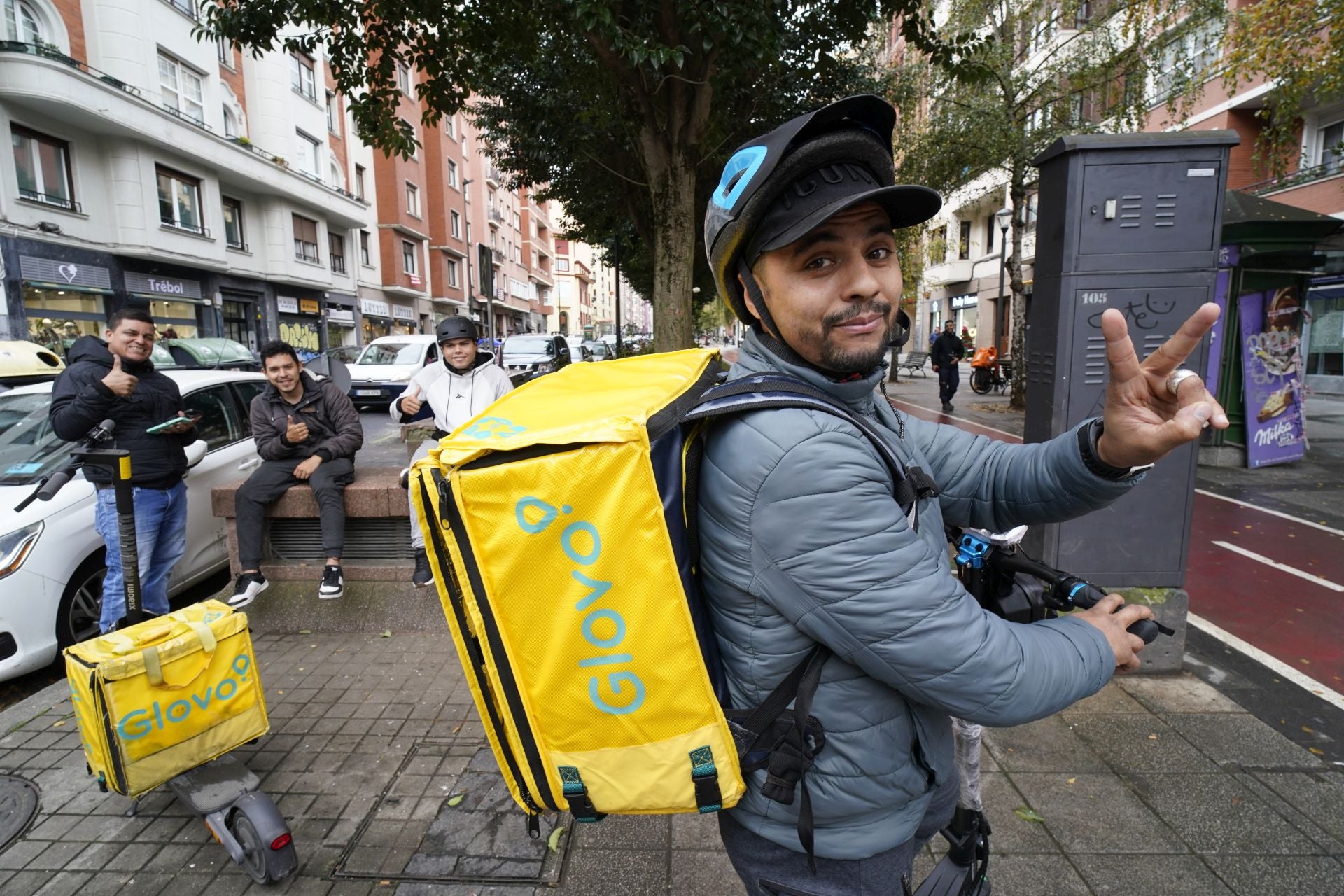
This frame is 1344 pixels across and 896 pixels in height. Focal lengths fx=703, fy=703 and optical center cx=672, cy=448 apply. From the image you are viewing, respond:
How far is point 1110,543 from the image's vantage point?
3740mm

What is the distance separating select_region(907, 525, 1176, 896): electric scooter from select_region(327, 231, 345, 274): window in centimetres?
3328

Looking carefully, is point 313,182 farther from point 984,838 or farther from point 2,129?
point 984,838

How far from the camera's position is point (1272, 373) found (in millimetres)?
8883

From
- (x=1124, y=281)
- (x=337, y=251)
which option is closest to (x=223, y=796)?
(x=1124, y=281)

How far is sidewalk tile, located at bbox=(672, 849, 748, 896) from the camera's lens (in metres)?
2.44

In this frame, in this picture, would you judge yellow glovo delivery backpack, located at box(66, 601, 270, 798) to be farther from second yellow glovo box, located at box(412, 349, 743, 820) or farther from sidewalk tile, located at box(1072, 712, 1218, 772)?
sidewalk tile, located at box(1072, 712, 1218, 772)

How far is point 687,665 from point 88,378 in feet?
14.7

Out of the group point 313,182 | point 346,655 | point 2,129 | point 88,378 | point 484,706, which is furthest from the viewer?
point 313,182

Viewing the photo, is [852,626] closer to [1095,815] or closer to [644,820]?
[644,820]

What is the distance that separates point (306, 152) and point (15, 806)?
2963cm

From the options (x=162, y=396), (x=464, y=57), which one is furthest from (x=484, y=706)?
(x=464, y=57)

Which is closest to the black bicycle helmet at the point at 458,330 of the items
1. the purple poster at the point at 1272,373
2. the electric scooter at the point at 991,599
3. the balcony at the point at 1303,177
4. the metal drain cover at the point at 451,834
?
the metal drain cover at the point at 451,834

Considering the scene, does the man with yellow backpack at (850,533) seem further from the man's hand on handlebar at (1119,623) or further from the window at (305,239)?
the window at (305,239)

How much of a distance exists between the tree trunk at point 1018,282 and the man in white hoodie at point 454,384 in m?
11.8
